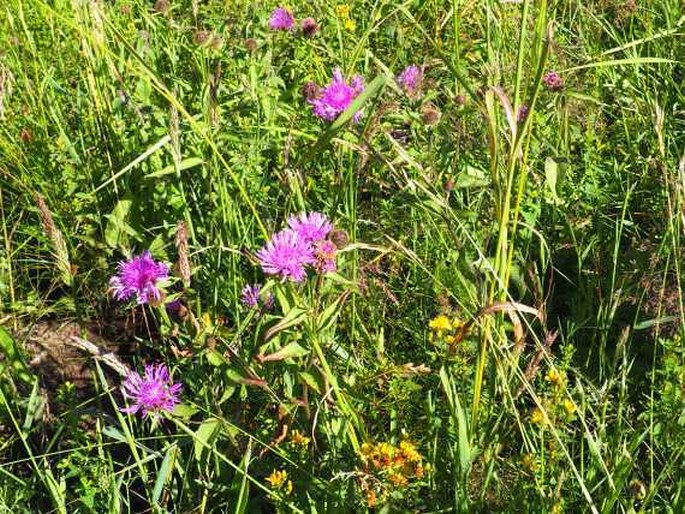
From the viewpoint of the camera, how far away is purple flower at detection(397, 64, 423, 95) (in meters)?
1.92

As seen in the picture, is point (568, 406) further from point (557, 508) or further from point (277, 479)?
point (277, 479)

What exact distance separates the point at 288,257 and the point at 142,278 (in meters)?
0.29

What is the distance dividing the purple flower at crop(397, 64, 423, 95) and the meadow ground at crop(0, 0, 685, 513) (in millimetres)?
10

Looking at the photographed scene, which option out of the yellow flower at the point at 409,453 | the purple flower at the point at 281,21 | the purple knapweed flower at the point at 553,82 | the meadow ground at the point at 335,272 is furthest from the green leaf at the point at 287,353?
the purple flower at the point at 281,21

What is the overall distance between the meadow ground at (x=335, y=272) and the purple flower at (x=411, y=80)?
10mm

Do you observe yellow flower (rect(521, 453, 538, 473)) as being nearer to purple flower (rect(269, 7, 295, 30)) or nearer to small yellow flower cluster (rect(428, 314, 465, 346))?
small yellow flower cluster (rect(428, 314, 465, 346))

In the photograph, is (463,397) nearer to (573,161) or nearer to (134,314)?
(134,314)

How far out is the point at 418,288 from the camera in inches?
76.3

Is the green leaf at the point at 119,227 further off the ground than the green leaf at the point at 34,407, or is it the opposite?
the green leaf at the point at 119,227

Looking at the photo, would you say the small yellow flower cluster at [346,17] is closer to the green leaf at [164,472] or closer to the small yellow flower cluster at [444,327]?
the small yellow flower cluster at [444,327]

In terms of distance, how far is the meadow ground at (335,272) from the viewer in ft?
4.81

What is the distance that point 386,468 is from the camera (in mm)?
1441

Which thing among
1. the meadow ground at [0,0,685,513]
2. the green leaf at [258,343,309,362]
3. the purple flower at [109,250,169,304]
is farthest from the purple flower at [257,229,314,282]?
the purple flower at [109,250,169,304]

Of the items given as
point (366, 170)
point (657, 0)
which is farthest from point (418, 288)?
point (657, 0)
